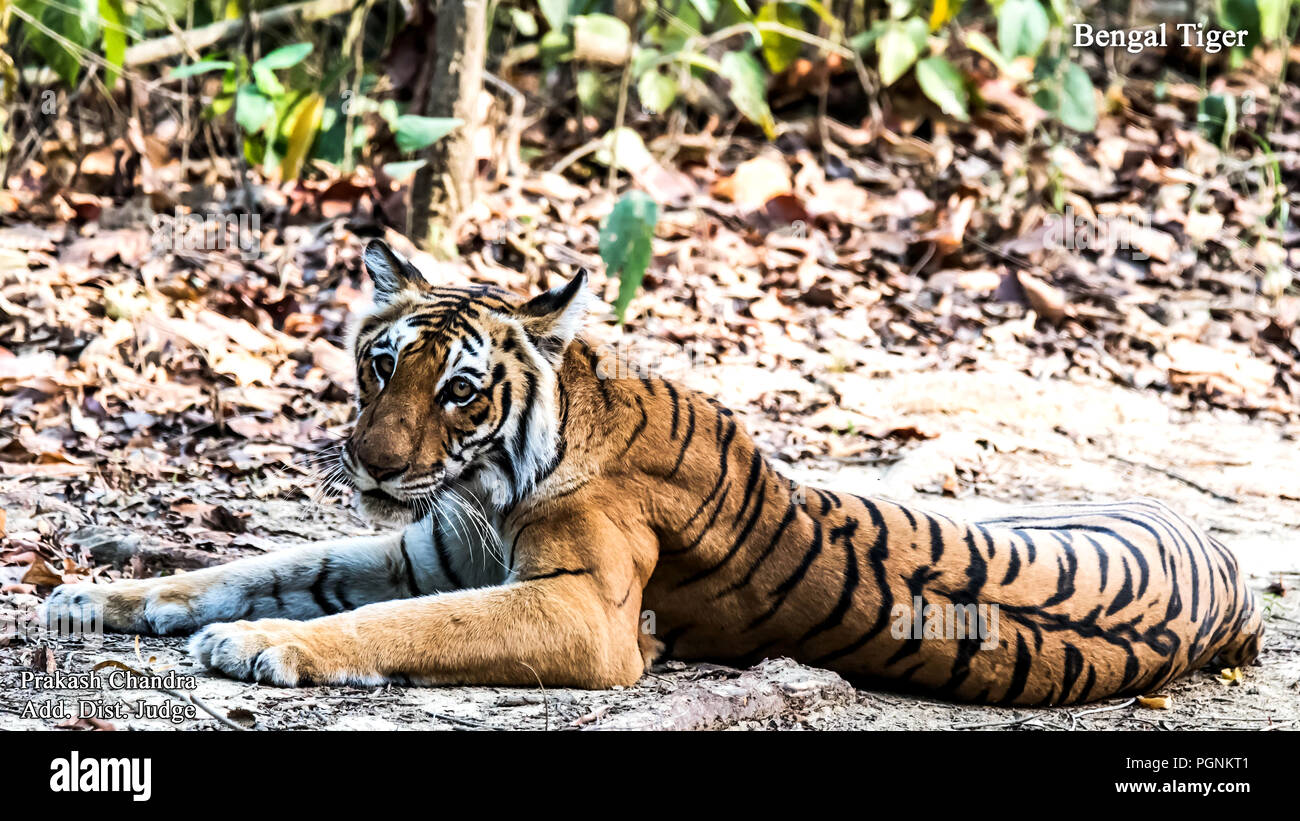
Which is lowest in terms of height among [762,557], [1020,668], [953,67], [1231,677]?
[1231,677]

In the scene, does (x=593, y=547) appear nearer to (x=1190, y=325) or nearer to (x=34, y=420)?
(x=34, y=420)

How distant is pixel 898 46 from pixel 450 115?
319 cm

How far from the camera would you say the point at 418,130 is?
20.2ft

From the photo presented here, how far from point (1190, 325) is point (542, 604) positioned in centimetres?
529

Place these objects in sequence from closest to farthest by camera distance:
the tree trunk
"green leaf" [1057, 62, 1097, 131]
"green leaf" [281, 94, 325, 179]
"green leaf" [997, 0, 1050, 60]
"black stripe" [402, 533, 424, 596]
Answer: "black stripe" [402, 533, 424, 596], the tree trunk, "green leaf" [281, 94, 325, 179], "green leaf" [997, 0, 1050, 60], "green leaf" [1057, 62, 1097, 131]

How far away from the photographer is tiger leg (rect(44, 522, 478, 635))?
353cm

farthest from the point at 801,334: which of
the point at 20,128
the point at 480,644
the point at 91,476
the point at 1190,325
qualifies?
the point at 20,128

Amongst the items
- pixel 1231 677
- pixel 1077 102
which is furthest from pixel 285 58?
pixel 1231 677

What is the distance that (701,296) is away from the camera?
712 cm

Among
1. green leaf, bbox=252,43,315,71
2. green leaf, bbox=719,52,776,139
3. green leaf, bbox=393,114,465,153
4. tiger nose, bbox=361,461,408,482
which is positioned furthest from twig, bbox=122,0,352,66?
tiger nose, bbox=361,461,408,482

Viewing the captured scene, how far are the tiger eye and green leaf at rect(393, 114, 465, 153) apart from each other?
9.14 feet

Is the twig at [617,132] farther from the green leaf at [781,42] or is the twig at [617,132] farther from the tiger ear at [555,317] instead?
the tiger ear at [555,317]

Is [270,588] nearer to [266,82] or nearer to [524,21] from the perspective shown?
[266,82]

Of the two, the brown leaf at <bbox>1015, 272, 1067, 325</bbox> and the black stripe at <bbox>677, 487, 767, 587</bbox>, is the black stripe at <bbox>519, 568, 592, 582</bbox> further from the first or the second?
the brown leaf at <bbox>1015, 272, 1067, 325</bbox>
